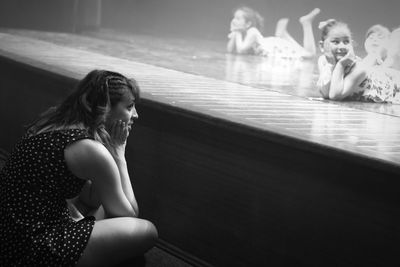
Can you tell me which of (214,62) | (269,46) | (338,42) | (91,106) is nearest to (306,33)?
(269,46)

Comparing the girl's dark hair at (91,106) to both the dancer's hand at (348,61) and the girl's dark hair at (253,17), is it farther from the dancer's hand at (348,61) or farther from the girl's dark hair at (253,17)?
the girl's dark hair at (253,17)

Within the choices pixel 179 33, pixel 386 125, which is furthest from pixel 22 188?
pixel 179 33

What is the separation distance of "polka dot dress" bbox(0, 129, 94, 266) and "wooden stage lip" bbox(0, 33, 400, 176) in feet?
1.80

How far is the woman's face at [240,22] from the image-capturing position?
599 cm

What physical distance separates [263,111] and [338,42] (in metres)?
1.09

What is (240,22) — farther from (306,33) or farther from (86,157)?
(86,157)

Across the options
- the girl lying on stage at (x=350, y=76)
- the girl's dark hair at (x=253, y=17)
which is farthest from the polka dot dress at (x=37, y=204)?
the girl's dark hair at (x=253, y=17)

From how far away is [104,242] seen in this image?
1.75m

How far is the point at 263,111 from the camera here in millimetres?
2289

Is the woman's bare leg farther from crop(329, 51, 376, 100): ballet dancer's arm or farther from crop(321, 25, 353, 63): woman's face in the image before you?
crop(321, 25, 353, 63): woman's face

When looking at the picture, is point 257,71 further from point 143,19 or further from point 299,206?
point 143,19

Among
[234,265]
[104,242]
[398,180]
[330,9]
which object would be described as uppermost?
[330,9]

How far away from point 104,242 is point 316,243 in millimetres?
631

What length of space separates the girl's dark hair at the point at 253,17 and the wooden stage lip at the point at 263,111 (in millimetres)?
2932
